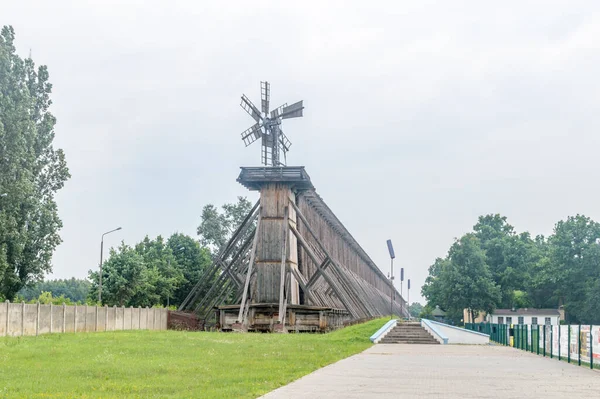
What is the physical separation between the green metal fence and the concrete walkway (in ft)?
1.58

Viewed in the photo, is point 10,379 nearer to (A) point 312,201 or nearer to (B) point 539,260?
(A) point 312,201

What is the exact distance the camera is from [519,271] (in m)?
92.7

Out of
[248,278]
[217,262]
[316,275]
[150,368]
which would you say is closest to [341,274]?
[316,275]

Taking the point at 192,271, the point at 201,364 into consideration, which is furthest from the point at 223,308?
the point at 201,364

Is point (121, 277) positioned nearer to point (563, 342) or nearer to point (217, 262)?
point (217, 262)

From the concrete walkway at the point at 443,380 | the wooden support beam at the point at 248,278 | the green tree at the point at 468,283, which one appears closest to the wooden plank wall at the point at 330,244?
the wooden support beam at the point at 248,278

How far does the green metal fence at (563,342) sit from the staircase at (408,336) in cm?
422

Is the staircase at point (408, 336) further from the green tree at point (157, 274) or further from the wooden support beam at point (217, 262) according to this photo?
the green tree at point (157, 274)

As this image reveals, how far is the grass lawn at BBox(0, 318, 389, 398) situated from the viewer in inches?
557

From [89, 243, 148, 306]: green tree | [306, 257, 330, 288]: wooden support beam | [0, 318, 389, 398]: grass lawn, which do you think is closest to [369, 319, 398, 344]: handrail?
[0, 318, 389, 398]: grass lawn

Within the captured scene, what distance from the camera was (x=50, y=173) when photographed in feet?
157

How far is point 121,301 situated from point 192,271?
14.1 metres

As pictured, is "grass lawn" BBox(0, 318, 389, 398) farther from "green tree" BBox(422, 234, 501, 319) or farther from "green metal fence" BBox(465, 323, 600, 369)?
"green tree" BBox(422, 234, 501, 319)

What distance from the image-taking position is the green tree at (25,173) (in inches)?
1710
